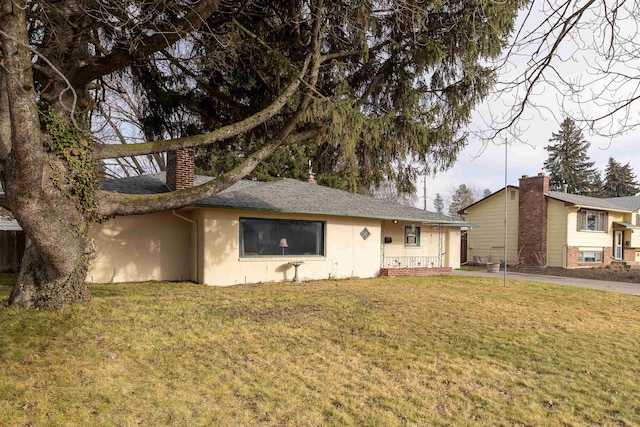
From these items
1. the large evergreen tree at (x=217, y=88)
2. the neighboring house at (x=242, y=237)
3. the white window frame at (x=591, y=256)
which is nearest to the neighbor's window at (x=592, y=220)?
the white window frame at (x=591, y=256)

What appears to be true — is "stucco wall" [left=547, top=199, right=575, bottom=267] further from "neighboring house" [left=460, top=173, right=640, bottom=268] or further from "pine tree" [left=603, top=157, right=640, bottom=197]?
"pine tree" [left=603, top=157, right=640, bottom=197]

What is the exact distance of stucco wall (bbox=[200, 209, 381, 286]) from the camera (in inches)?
442

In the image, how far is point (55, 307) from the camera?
6328mm

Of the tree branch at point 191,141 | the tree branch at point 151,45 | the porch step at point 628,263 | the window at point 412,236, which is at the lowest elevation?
the porch step at point 628,263

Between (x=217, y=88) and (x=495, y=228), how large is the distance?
61.6 ft

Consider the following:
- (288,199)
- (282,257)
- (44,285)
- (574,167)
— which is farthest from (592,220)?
(44,285)

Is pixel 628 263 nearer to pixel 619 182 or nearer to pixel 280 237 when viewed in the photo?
pixel 280 237

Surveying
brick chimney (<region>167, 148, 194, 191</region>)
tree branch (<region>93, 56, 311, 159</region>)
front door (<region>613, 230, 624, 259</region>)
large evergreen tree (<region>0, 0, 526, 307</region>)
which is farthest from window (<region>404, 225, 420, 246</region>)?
front door (<region>613, 230, 624, 259</region>)

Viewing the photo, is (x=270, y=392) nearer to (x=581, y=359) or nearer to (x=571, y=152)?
(x=581, y=359)

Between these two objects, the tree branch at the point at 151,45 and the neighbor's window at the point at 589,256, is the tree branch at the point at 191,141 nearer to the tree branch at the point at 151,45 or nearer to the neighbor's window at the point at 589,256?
the tree branch at the point at 151,45

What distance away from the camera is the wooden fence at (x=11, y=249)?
1230cm

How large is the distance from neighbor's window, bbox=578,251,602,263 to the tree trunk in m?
23.0

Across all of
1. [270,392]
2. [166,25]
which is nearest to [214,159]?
[166,25]

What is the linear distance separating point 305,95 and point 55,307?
5.79 meters
